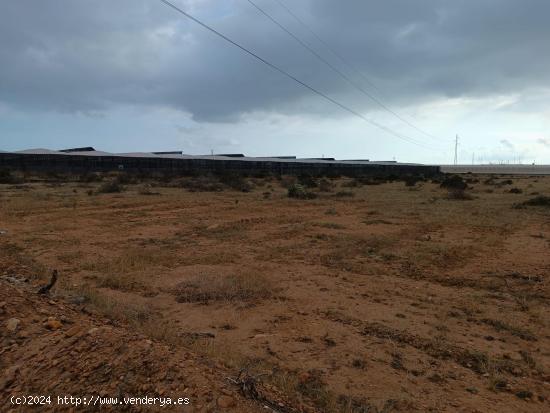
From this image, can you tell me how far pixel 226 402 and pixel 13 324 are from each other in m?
2.76

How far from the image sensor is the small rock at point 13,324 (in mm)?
4855

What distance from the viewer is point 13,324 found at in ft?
16.2

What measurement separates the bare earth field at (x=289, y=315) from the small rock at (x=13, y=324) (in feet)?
0.16

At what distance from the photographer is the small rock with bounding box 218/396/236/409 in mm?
3498

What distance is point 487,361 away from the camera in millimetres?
5059

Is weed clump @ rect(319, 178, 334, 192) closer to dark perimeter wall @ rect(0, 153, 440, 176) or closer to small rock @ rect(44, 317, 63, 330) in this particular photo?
dark perimeter wall @ rect(0, 153, 440, 176)

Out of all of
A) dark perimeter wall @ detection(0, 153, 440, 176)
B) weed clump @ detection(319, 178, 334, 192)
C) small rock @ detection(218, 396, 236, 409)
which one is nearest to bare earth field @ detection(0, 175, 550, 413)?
small rock @ detection(218, 396, 236, 409)

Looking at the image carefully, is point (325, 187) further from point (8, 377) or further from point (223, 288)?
point (8, 377)

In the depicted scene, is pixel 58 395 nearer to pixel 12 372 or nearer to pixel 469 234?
pixel 12 372

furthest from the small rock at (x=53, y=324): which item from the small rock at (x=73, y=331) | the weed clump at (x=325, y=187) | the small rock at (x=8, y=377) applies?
the weed clump at (x=325, y=187)

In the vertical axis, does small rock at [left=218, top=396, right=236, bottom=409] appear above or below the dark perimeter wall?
below

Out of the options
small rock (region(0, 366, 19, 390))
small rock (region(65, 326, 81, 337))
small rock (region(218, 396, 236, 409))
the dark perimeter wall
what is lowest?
small rock (region(0, 366, 19, 390))

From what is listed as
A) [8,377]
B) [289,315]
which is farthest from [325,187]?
[8,377]

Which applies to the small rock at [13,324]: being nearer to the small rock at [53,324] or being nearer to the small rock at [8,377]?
the small rock at [53,324]
